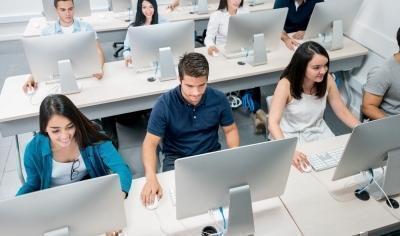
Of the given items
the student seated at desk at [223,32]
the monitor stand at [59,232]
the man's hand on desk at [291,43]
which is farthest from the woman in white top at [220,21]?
the monitor stand at [59,232]

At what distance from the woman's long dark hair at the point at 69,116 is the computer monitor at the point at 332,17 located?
1810mm

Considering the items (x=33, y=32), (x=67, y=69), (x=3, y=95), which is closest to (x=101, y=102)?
(x=67, y=69)

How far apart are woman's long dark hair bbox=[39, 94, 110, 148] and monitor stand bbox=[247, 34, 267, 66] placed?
1396 mm

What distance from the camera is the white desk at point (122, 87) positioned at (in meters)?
2.22

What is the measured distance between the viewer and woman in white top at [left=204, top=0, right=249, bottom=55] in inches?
118

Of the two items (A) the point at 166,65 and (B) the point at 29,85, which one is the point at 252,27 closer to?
(A) the point at 166,65

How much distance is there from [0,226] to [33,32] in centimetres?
281

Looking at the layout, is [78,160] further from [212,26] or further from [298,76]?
[212,26]

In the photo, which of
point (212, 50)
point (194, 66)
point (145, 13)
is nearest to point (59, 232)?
point (194, 66)

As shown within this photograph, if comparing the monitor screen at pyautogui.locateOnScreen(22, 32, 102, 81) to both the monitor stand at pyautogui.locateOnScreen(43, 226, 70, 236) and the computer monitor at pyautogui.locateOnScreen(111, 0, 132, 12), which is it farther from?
the computer monitor at pyautogui.locateOnScreen(111, 0, 132, 12)

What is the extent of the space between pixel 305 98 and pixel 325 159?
1.39 feet

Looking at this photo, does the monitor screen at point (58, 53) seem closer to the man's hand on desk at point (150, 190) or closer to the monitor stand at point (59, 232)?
the man's hand on desk at point (150, 190)

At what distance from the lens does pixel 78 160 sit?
5.32 feet

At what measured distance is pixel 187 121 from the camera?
1827 mm
